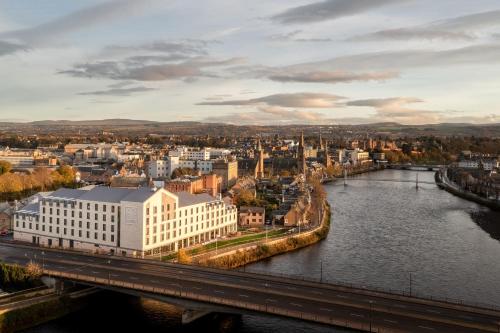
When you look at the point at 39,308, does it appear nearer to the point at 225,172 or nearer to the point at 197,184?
the point at 197,184

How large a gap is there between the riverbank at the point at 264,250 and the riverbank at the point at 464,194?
2889 centimetres

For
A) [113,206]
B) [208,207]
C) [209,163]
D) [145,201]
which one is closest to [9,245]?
[113,206]

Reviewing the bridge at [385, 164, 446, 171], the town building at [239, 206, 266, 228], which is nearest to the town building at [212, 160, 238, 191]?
the town building at [239, 206, 266, 228]

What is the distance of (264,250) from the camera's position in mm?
36188

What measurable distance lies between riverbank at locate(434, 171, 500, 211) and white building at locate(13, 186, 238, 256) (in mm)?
39151

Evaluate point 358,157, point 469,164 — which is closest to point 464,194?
point 469,164

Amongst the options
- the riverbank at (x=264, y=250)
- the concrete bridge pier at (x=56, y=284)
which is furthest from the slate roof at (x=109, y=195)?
the concrete bridge pier at (x=56, y=284)

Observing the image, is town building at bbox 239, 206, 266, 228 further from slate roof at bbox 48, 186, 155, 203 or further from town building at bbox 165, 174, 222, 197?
slate roof at bbox 48, 186, 155, 203

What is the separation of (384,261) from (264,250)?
25.6 feet

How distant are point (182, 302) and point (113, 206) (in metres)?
11.8

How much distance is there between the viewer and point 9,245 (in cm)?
3434

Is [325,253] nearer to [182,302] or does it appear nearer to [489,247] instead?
[489,247]

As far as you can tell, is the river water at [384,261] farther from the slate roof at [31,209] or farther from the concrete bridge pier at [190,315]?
the slate roof at [31,209]

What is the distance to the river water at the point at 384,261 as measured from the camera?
80.3ft
